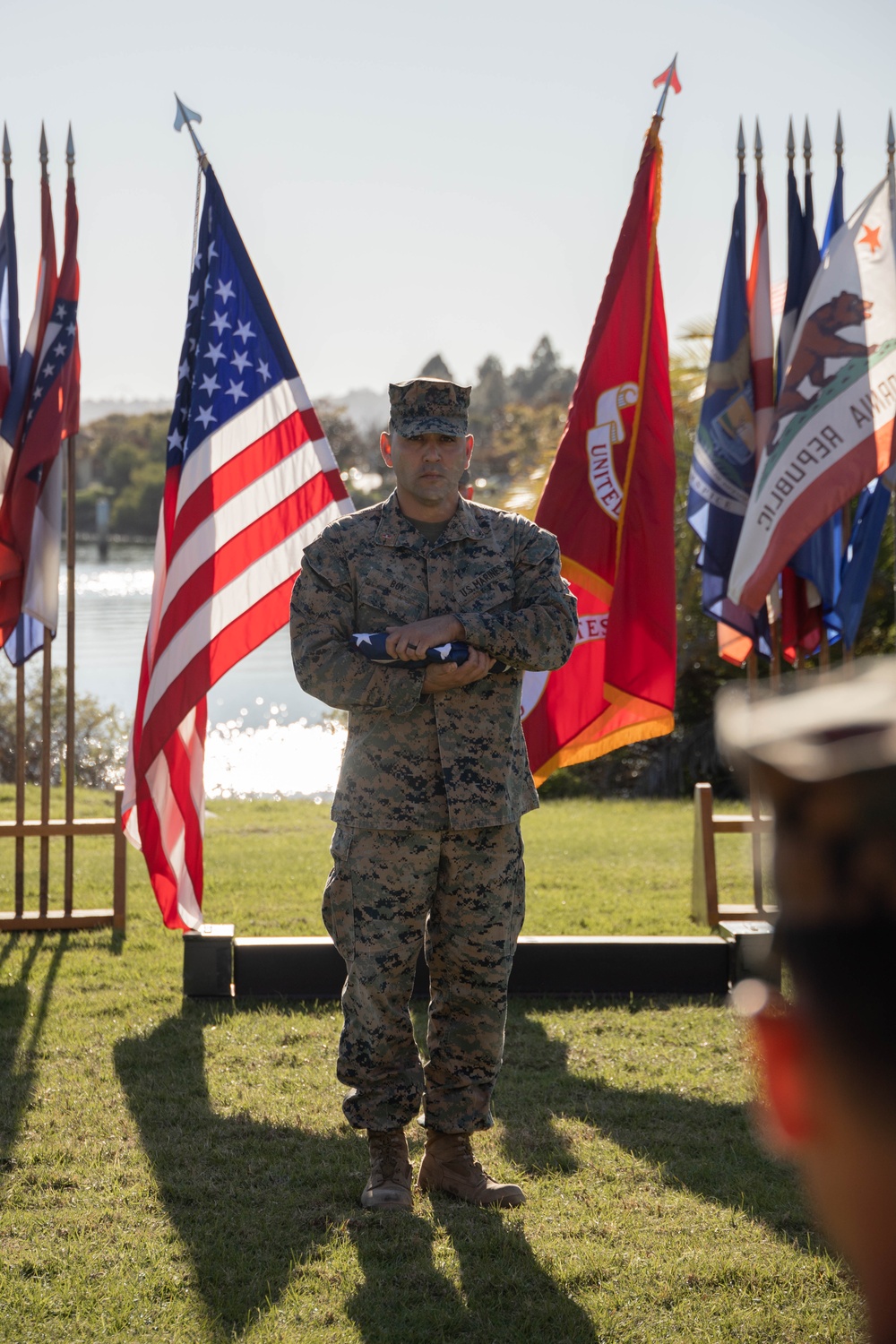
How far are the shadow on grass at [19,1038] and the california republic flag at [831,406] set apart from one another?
344cm

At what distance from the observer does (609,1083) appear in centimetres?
453

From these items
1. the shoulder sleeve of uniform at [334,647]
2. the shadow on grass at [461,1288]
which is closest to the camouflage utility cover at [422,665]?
the shoulder sleeve of uniform at [334,647]

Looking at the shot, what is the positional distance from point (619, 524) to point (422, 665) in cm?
245

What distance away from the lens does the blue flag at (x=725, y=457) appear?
608 centimetres

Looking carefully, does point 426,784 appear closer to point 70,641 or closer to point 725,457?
point 725,457

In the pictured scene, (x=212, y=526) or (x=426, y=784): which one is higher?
(x=212, y=526)

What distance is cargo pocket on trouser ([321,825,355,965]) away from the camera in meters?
3.59

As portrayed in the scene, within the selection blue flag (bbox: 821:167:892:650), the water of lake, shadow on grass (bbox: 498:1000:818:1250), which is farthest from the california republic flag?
the water of lake

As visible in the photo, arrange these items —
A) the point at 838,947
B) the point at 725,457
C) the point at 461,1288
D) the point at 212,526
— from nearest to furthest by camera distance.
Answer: the point at 838,947 → the point at 461,1288 → the point at 212,526 → the point at 725,457

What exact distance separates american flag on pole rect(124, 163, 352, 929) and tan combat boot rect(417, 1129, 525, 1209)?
205cm

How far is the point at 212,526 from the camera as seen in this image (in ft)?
17.7

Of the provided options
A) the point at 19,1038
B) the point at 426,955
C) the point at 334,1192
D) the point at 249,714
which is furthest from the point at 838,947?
the point at 249,714

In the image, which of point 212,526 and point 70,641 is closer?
point 212,526

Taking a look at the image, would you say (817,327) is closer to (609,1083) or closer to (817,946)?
(609,1083)
